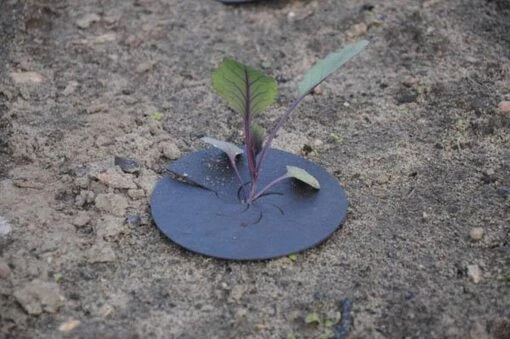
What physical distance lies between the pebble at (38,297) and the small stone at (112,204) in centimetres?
33

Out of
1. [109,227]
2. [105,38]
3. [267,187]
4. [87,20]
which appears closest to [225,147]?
[267,187]

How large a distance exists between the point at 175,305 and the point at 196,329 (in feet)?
0.32

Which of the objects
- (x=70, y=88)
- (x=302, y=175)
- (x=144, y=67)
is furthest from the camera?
(x=144, y=67)

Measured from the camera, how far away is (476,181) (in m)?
2.20

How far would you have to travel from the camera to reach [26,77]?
2701mm

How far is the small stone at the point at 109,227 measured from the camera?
1.99 m

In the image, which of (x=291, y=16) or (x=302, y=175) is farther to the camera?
(x=291, y=16)

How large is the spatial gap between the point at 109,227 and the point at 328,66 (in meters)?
0.73

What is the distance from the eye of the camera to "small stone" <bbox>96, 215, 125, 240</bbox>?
6.53ft

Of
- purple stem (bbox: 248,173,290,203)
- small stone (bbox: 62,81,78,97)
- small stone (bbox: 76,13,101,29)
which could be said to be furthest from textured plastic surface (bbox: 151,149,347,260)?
small stone (bbox: 76,13,101,29)

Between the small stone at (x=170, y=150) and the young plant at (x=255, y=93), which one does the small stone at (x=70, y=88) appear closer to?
the small stone at (x=170, y=150)

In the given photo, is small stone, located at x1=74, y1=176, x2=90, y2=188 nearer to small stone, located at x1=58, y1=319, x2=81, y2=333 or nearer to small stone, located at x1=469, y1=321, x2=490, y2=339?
small stone, located at x1=58, y1=319, x2=81, y2=333

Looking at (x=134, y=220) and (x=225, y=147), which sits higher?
(x=225, y=147)

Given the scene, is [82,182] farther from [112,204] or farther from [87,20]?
[87,20]
